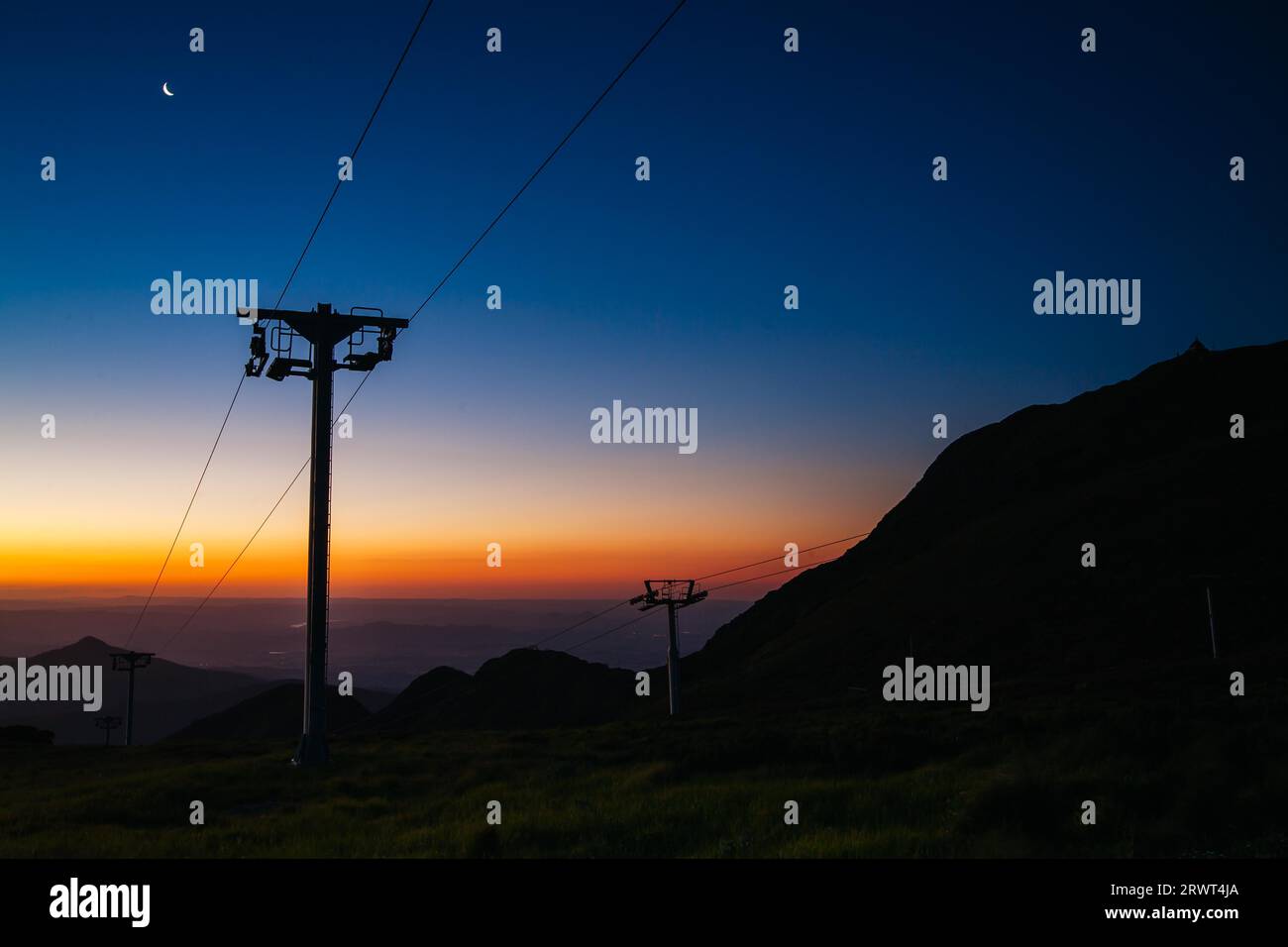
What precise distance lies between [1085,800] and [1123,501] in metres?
92.1

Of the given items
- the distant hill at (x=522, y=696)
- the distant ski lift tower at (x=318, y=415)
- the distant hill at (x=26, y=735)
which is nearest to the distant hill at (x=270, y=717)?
the distant hill at (x=522, y=696)

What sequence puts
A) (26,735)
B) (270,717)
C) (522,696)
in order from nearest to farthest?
(26,735) → (522,696) → (270,717)

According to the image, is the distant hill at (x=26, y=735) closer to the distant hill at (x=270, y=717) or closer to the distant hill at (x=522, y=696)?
the distant hill at (x=522, y=696)

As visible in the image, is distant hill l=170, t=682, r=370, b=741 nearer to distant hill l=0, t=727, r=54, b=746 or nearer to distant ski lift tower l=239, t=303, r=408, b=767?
distant hill l=0, t=727, r=54, b=746

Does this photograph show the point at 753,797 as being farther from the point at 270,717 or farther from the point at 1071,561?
the point at 270,717

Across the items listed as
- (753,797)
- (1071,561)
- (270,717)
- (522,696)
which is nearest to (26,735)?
(522,696)

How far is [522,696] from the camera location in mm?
129750

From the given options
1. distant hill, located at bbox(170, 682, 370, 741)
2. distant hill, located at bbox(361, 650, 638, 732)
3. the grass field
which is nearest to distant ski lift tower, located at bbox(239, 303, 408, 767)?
the grass field

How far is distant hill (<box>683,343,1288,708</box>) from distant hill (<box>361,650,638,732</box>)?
13898 mm

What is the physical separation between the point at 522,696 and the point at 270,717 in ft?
181

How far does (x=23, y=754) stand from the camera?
44562 mm
